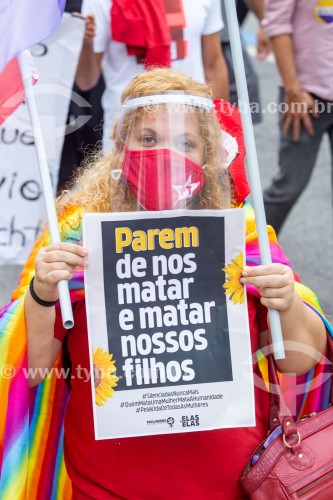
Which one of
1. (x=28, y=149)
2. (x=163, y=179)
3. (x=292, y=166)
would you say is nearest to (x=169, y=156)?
(x=163, y=179)

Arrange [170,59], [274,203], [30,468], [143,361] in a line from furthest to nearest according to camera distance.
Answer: [274,203], [170,59], [30,468], [143,361]

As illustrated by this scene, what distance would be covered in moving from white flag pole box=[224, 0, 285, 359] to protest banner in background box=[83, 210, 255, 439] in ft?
0.19

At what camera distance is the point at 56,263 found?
7.17 feet

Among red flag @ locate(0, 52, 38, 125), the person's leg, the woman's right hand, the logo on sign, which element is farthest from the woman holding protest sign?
the person's leg

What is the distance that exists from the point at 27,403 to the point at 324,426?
28.5 inches

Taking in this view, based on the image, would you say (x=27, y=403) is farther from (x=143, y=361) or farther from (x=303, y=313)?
(x=303, y=313)

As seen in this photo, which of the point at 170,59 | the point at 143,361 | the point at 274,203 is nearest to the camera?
the point at 143,361

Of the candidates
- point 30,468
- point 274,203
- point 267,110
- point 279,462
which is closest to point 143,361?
point 279,462

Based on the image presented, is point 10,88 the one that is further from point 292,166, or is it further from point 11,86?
point 292,166

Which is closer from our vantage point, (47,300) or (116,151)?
(47,300)

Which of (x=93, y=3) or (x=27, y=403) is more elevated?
(x=93, y=3)

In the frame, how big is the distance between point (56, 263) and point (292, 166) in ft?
9.39

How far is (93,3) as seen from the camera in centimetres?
443

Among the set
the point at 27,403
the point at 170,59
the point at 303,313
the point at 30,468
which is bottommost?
the point at 30,468
